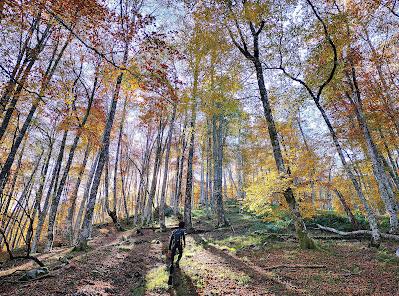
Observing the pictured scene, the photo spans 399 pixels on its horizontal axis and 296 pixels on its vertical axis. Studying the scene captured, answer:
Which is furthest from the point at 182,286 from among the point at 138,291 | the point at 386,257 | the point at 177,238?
the point at 386,257

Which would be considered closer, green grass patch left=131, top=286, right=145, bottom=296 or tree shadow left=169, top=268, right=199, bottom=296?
tree shadow left=169, top=268, right=199, bottom=296

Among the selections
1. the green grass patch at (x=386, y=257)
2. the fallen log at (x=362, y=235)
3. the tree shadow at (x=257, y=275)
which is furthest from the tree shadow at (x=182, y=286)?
the fallen log at (x=362, y=235)

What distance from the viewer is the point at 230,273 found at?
729 centimetres

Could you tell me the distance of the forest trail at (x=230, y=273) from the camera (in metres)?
6.00

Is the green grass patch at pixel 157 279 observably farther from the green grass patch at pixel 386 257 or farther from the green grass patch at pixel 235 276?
the green grass patch at pixel 386 257

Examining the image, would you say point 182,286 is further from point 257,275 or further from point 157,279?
point 257,275

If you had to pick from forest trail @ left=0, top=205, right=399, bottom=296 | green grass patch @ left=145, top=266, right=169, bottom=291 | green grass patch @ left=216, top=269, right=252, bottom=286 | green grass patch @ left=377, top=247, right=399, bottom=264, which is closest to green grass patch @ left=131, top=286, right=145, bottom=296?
forest trail @ left=0, top=205, right=399, bottom=296

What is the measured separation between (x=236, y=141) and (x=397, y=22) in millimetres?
19641

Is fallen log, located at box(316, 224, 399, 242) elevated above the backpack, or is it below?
below

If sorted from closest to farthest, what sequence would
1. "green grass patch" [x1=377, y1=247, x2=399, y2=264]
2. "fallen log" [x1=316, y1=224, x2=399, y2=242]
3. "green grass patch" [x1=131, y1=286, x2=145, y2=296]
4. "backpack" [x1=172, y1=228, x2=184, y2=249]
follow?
"green grass patch" [x1=131, y1=286, x2=145, y2=296], "backpack" [x1=172, y1=228, x2=184, y2=249], "green grass patch" [x1=377, y1=247, x2=399, y2=264], "fallen log" [x1=316, y1=224, x2=399, y2=242]

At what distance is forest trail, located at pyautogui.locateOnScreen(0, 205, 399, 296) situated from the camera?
600 centimetres

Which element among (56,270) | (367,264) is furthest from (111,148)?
(367,264)

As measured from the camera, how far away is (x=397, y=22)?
1262 centimetres

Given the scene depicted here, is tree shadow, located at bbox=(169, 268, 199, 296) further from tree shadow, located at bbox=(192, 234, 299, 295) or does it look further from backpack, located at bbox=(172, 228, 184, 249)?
tree shadow, located at bbox=(192, 234, 299, 295)
